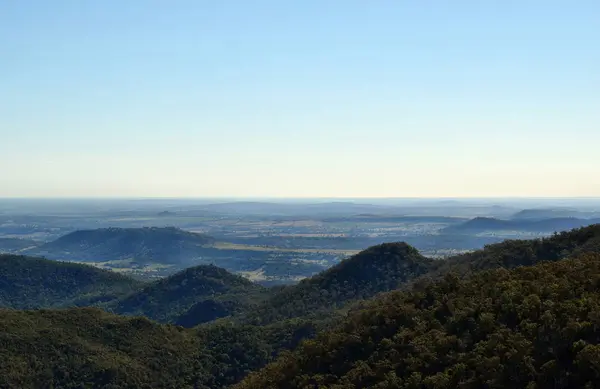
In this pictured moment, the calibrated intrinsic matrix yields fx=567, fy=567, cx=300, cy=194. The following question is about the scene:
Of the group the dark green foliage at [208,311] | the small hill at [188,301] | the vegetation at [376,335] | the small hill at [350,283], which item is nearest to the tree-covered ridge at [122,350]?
the vegetation at [376,335]

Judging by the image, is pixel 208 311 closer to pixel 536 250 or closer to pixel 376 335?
pixel 536 250

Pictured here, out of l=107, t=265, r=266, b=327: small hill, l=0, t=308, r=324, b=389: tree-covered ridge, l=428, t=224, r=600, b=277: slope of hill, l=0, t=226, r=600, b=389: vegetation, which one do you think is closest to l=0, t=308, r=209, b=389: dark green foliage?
l=0, t=308, r=324, b=389: tree-covered ridge

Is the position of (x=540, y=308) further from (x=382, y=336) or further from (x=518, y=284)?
(x=382, y=336)

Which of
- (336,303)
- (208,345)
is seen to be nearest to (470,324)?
(208,345)

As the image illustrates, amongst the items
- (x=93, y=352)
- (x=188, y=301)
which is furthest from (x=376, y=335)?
(x=188, y=301)

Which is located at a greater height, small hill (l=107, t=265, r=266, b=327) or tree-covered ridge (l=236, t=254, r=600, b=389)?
tree-covered ridge (l=236, t=254, r=600, b=389)

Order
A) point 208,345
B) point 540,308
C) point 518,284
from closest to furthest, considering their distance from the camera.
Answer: point 540,308
point 518,284
point 208,345

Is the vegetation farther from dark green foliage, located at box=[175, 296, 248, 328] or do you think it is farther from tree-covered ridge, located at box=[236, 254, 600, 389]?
dark green foliage, located at box=[175, 296, 248, 328]

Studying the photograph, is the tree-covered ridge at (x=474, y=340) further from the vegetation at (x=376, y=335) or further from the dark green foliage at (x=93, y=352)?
the dark green foliage at (x=93, y=352)
